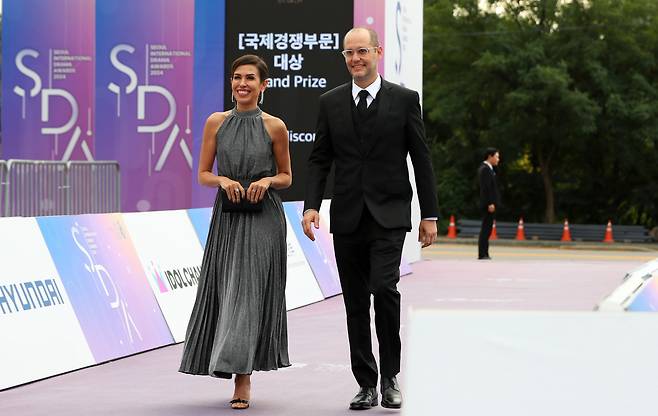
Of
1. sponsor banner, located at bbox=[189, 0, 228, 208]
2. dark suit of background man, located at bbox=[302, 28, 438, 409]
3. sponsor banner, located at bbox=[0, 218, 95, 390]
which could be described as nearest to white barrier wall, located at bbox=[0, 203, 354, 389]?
sponsor banner, located at bbox=[0, 218, 95, 390]

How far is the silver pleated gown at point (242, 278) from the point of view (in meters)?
7.22

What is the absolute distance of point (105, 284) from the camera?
9.55 meters

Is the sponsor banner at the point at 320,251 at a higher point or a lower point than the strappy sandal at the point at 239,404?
higher

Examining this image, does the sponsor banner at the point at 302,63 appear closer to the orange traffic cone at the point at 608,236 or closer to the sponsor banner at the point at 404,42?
the sponsor banner at the point at 404,42

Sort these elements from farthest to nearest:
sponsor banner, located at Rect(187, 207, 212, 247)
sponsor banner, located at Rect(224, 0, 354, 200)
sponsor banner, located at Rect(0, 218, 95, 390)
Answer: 1. sponsor banner, located at Rect(224, 0, 354, 200)
2. sponsor banner, located at Rect(187, 207, 212, 247)
3. sponsor banner, located at Rect(0, 218, 95, 390)

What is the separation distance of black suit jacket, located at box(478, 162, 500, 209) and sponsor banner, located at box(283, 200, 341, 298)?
21.9 ft

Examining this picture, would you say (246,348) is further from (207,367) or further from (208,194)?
(208,194)

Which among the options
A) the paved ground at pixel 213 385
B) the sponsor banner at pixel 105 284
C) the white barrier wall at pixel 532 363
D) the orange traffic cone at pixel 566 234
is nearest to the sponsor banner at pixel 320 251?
the paved ground at pixel 213 385

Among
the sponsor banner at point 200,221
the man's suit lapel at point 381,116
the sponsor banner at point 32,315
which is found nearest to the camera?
the man's suit lapel at point 381,116

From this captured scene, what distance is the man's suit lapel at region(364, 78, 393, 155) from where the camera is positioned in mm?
7027

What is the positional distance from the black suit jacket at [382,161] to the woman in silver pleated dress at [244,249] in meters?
0.41

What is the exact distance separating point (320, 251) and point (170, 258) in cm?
488

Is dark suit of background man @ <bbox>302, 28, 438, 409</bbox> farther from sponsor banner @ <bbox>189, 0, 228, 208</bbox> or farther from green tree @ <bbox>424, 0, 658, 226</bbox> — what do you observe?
green tree @ <bbox>424, 0, 658, 226</bbox>

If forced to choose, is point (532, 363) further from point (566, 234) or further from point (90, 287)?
point (566, 234)
